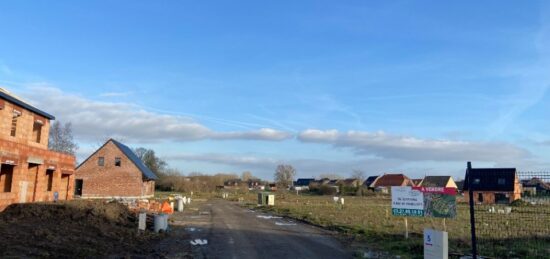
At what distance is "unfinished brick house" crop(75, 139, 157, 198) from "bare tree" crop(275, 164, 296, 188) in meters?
85.0

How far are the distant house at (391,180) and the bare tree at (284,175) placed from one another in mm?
24768

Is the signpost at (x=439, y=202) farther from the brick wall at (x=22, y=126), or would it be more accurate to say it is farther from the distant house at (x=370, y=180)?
the distant house at (x=370, y=180)

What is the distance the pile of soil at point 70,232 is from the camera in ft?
45.4

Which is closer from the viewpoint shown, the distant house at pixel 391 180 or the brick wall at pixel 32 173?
the brick wall at pixel 32 173

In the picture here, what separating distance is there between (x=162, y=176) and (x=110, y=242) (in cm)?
8796

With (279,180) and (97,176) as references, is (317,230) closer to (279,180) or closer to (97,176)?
(97,176)

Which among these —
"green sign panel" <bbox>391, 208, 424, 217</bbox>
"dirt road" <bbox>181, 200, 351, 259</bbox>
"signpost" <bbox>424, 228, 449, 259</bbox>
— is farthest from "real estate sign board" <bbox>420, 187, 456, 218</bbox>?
"signpost" <bbox>424, 228, 449, 259</bbox>

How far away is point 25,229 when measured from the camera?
16.6 metres

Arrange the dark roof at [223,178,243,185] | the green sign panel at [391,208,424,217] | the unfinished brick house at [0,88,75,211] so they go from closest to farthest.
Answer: the green sign panel at [391,208,424,217] → the unfinished brick house at [0,88,75,211] → the dark roof at [223,178,243,185]

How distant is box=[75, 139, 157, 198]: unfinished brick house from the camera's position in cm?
5725

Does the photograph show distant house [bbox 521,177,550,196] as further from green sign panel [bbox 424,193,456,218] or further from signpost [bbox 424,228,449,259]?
green sign panel [bbox 424,193,456,218]

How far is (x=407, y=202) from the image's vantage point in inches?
723

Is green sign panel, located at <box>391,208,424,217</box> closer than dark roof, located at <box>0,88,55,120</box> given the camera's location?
Yes

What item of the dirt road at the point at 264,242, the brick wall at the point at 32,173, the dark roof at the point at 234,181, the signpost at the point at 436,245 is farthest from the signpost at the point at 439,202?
the dark roof at the point at 234,181
